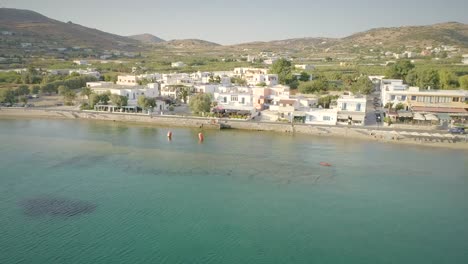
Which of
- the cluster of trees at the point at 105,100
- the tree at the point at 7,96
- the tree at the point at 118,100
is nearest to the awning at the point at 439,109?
the tree at the point at 118,100

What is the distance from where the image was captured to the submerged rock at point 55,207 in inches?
477

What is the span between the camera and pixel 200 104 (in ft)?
89.6

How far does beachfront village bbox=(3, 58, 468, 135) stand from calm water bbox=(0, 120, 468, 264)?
3.95 metres

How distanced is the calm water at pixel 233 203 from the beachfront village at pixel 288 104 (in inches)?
155

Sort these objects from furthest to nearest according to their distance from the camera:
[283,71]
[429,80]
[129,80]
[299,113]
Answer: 1. [283,71]
2. [129,80]
3. [429,80]
4. [299,113]

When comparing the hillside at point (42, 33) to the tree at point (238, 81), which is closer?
the tree at point (238, 81)

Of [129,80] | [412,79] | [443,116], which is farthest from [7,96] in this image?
[412,79]

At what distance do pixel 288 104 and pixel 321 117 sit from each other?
2895 millimetres

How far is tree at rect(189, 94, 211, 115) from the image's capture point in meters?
27.4

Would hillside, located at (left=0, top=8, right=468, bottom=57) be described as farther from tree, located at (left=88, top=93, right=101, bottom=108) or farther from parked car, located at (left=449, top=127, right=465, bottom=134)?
parked car, located at (left=449, top=127, right=465, bottom=134)

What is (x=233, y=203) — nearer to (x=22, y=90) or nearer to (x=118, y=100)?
(x=118, y=100)

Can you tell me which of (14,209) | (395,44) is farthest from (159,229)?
(395,44)

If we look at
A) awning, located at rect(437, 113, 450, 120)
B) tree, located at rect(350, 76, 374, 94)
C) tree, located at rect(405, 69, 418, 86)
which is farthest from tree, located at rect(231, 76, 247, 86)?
awning, located at rect(437, 113, 450, 120)

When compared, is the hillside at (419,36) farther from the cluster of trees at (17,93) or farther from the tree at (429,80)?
the cluster of trees at (17,93)
